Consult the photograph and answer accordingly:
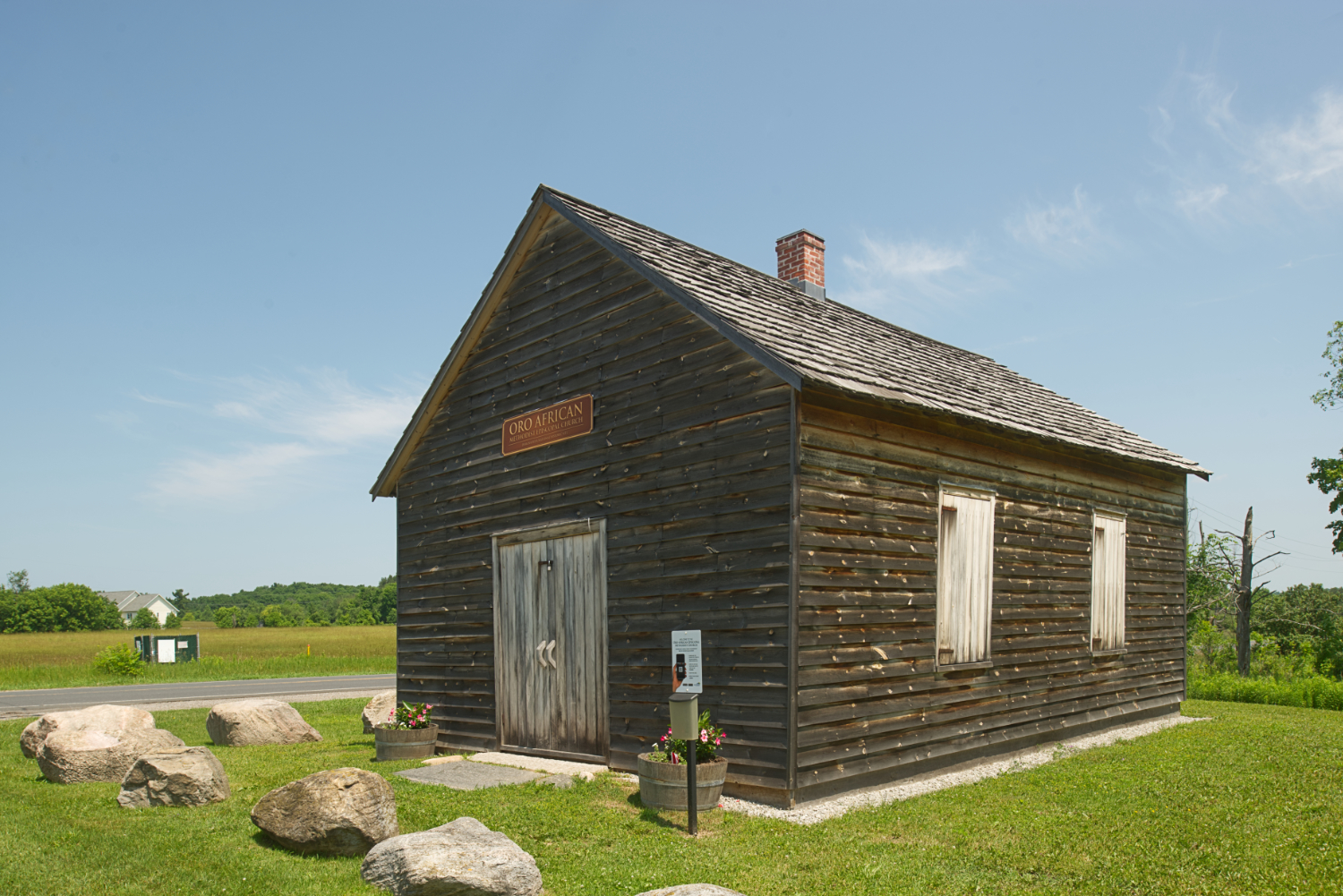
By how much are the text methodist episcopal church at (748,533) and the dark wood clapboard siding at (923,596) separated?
0.04 meters

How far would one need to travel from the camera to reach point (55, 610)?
114 metres

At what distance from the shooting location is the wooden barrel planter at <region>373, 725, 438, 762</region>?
39.2 feet

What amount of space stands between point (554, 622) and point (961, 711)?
4883mm

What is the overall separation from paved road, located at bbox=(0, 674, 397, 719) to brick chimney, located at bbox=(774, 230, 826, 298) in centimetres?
1642

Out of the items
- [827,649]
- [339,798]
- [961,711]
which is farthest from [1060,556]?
[339,798]

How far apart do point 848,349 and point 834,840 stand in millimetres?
5736

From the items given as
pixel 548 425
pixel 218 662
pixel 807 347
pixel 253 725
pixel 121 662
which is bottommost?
pixel 218 662

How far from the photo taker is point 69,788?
31.5 feet

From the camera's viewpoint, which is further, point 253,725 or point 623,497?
point 253,725

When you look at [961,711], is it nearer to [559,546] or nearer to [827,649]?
[827,649]

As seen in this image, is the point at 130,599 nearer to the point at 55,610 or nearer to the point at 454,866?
the point at 55,610

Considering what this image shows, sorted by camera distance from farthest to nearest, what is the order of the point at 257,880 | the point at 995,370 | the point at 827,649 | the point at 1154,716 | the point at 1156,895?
the point at 995,370
the point at 1154,716
the point at 827,649
the point at 257,880
the point at 1156,895

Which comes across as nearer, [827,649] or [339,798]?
[339,798]

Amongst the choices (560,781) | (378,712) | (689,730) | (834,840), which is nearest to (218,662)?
(378,712)
